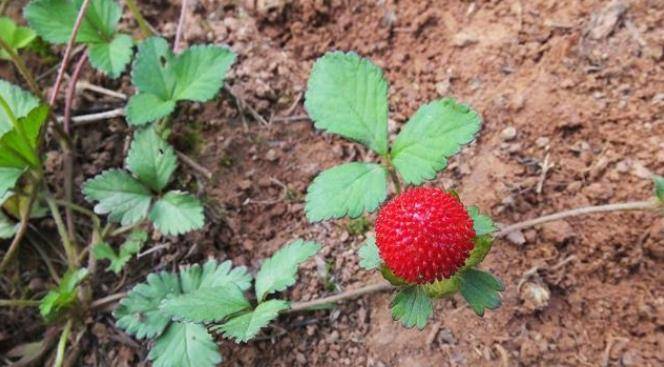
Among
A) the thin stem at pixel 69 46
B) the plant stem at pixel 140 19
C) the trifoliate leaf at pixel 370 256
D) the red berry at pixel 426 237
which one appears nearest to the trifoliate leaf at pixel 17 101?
the thin stem at pixel 69 46

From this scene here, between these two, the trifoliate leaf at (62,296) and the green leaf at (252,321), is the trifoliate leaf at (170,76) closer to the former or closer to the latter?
the trifoliate leaf at (62,296)

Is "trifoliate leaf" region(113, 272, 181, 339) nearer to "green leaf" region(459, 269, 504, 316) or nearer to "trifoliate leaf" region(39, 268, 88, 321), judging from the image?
"trifoliate leaf" region(39, 268, 88, 321)

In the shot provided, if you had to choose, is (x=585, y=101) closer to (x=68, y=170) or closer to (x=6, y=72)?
(x=68, y=170)

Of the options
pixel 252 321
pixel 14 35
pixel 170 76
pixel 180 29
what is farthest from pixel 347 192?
pixel 14 35

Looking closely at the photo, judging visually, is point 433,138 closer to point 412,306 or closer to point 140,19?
point 412,306

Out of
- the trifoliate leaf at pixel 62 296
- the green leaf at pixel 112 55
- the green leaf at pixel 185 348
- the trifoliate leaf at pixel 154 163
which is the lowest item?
the green leaf at pixel 185 348

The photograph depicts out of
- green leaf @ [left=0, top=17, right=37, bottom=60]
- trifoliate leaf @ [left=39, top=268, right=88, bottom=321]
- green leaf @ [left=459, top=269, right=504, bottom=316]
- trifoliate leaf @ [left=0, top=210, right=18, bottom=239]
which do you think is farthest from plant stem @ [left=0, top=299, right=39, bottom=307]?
green leaf @ [left=459, top=269, right=504, bottom=316]
